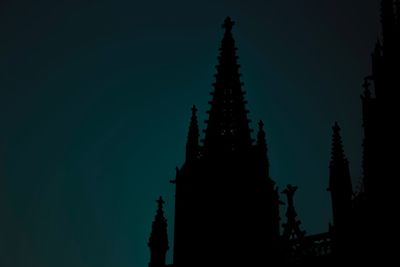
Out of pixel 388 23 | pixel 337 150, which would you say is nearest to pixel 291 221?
pixel 337 150

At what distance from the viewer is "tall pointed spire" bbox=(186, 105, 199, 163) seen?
93.2ft

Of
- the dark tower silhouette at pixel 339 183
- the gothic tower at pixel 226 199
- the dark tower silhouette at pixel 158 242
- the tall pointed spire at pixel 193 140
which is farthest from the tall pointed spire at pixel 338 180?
the dark tower silhouette at pixel 158 242

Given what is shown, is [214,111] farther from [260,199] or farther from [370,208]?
[370,208]

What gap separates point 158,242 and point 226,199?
340cm

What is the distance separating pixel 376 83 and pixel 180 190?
15272mm

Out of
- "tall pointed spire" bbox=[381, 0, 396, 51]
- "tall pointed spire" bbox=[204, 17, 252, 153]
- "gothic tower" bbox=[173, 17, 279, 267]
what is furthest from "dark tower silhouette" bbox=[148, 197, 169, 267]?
"tall pointed spire" bbox=[381, 0, 396, 51]

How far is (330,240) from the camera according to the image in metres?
23.3

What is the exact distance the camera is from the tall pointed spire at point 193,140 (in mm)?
28406

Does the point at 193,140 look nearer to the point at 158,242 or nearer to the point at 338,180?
the point at 158,242

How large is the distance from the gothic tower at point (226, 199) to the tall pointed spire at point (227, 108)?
0.04m

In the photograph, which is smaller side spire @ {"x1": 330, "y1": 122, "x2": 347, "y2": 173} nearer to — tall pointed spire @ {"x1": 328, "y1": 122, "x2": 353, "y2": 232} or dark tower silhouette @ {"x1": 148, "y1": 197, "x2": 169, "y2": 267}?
tall pointed spire @ {"x1": 328, "y1": 122, "x2": 353, "y2": 232}

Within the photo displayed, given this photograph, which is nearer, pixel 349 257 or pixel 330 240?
pixel 349 257

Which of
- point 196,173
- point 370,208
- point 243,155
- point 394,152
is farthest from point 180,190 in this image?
point 394,152

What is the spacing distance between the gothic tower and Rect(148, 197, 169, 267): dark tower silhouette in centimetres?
84
